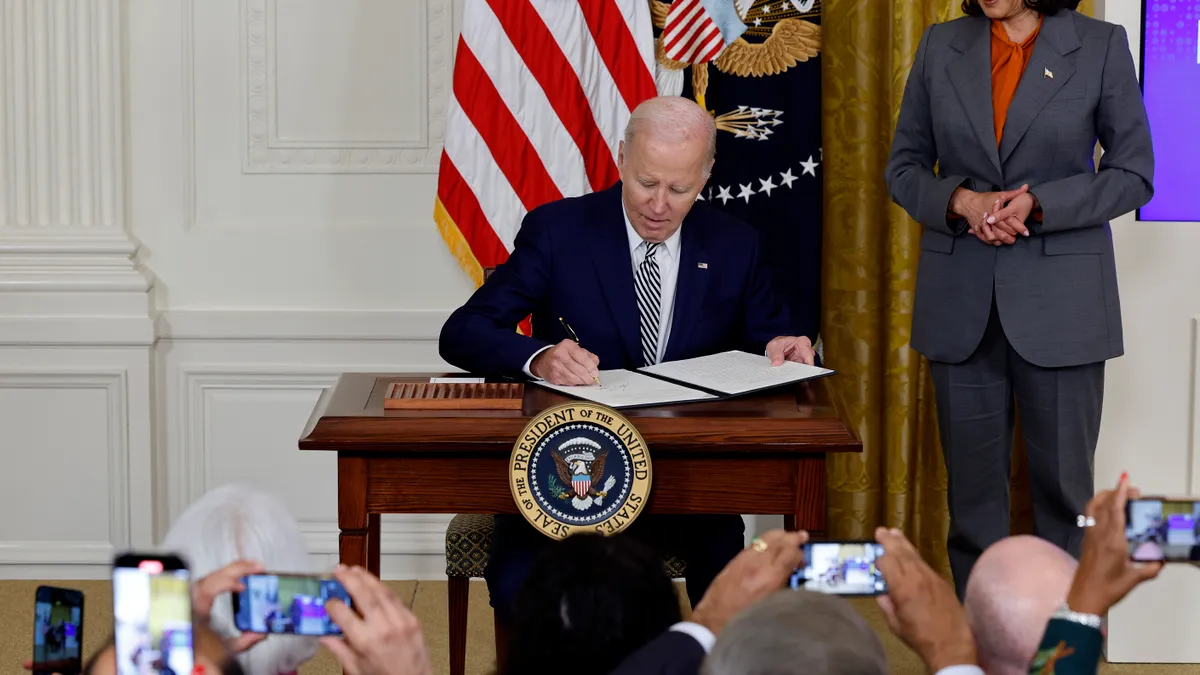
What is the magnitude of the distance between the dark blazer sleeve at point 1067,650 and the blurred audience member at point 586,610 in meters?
0.35

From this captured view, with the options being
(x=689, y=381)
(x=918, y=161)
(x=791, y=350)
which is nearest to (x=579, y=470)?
(x=689, y=381)

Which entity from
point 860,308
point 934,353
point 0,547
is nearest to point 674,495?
point 934,353

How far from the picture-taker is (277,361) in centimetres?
427

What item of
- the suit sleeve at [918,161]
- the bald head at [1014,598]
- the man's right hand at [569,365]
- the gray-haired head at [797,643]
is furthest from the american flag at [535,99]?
the gray-haired head at [797,643]

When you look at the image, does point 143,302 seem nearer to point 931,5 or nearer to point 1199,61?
point 931,5

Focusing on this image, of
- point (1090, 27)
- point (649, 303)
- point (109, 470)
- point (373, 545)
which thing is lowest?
point (109, 470)

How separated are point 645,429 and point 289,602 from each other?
1164 mm

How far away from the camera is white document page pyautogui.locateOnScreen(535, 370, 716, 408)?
2463 mm

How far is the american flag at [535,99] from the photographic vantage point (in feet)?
13.0

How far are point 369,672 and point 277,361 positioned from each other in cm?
314

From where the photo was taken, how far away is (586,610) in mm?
1257

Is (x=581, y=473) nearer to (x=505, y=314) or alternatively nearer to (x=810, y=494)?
(x=810, y=494)

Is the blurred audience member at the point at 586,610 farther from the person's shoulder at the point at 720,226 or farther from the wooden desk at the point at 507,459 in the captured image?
the person's shoulder at the point at 720,226

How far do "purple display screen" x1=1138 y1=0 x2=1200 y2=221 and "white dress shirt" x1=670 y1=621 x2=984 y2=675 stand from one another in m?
2.55
